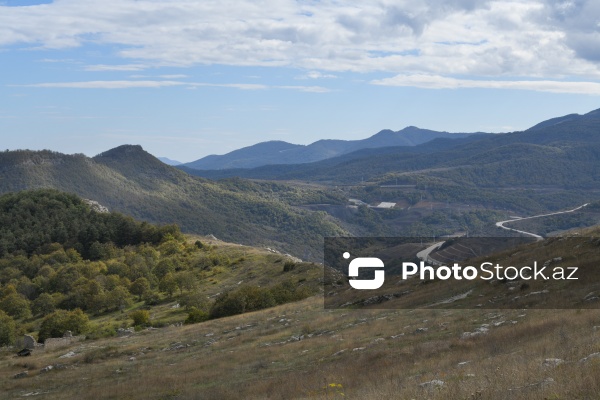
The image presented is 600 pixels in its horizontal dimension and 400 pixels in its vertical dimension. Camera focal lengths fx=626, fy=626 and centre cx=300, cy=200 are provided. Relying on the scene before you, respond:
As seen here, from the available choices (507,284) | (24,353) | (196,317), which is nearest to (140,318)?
(196,317)

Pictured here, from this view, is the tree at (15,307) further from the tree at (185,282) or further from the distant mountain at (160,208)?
the distant mountain at (160,208)

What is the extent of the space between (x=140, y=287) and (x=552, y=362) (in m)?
56.8

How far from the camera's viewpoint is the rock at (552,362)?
40.4ft

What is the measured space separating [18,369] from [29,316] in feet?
129

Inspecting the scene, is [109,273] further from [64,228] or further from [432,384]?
[432,384]

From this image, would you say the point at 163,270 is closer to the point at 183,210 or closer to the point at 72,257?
the point at 72,257

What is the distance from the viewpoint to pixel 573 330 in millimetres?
16234

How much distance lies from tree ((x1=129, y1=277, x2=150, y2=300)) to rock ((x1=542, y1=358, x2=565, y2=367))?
55974mm

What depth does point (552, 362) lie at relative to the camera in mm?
12570

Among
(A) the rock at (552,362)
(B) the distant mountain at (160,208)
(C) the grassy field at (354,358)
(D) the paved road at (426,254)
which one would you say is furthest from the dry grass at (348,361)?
(B) the distant mountain at (160,208)

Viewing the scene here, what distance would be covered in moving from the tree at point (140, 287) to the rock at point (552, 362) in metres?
56.0

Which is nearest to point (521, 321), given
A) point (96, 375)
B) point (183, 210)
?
point (96, 375)

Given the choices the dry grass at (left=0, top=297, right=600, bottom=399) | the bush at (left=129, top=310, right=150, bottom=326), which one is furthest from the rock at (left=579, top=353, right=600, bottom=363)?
the bush at (left=129, top=310, right=150, bottom=326)

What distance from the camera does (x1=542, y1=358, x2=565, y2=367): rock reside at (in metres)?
12.3
